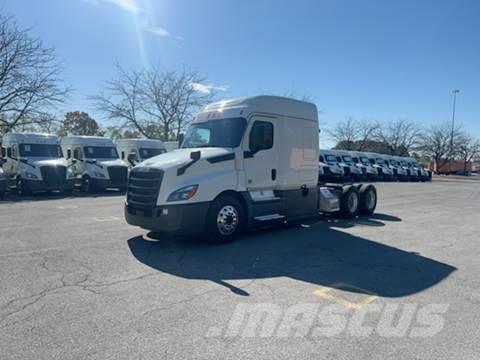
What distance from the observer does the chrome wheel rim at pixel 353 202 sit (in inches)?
409

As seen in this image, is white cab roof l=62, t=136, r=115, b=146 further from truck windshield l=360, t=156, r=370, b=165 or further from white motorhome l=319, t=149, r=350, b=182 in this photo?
truck windshield l=360, t=156, r=370, b=165

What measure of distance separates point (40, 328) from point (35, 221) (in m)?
6.67

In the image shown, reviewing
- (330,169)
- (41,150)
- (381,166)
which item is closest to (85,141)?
(41,150)

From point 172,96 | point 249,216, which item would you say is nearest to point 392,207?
point 249,216

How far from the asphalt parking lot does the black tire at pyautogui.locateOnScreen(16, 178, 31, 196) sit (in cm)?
876

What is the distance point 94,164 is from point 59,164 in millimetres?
1820

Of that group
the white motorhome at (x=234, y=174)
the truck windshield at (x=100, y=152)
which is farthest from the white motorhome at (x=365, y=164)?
the white motorhome at (x=234, y=174)

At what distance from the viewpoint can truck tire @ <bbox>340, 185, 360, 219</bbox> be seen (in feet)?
33.7

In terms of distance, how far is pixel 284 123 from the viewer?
27.2 ft

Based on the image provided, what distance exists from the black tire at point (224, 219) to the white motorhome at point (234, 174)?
→ 19 millimetres

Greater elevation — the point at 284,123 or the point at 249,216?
the point at 284,123

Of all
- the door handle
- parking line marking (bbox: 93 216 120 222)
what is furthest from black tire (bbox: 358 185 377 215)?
parking line marking (bbox: 93 216 120 222)

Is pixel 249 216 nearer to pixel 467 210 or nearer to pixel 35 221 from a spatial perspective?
pixel 35 221

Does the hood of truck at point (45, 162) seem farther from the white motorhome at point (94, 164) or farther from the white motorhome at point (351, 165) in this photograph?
the white motorhome at point (351, 165)
